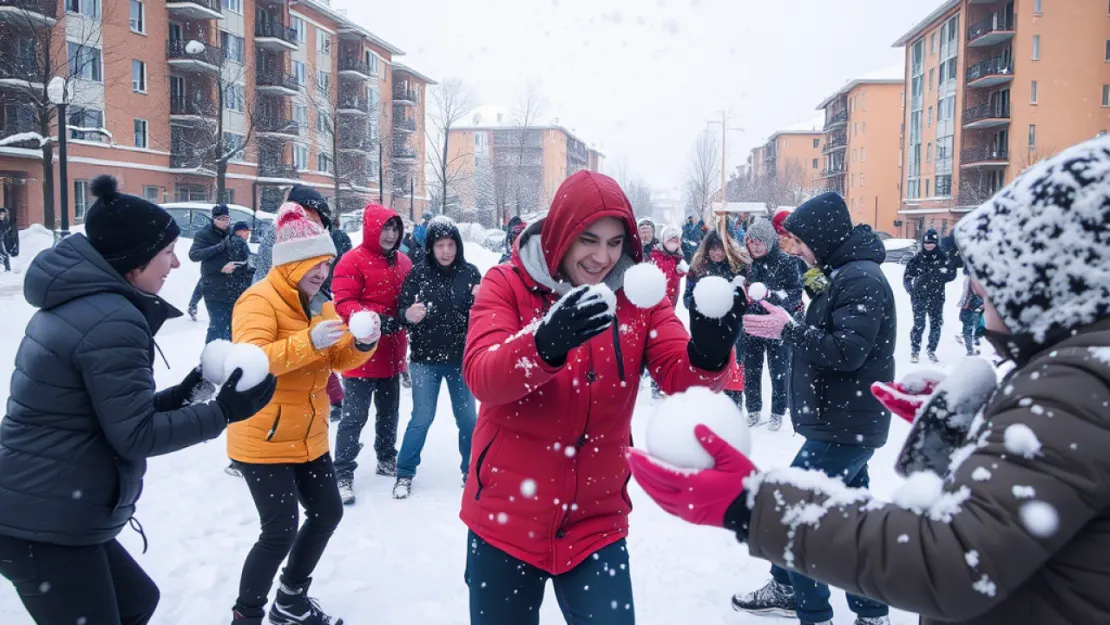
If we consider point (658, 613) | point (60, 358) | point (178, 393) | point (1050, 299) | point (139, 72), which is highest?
point (139, 72)

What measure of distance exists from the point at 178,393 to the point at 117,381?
0.52m

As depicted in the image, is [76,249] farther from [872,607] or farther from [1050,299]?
[872,607]

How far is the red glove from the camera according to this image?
1.31 meters

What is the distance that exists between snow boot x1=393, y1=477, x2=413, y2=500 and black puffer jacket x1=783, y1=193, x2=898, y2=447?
3318mm

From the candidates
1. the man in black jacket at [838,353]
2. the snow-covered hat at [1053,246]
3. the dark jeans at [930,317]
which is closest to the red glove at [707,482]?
the snow-covered hat at [1053,246]

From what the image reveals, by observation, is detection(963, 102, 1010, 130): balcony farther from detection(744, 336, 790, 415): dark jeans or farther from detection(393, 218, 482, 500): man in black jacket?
detection(393, 218, 482, 500): man in black jacket

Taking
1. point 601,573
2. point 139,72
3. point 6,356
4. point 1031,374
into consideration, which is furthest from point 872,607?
point 139,72

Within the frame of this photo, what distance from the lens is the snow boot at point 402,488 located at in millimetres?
5867

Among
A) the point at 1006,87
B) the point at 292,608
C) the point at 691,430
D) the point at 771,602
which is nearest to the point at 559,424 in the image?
the point at 691,430

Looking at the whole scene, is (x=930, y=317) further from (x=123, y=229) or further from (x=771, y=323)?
(x=123, y=229)

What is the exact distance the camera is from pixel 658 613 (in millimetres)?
4090

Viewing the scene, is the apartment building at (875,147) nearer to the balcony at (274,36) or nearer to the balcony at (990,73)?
the balcony at (990,73)

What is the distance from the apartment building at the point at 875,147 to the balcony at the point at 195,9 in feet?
177

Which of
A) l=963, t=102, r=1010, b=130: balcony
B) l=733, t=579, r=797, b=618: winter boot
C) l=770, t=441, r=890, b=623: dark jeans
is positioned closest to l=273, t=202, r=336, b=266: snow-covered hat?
l=770, t=441, r=890, b=623: dark jeans
